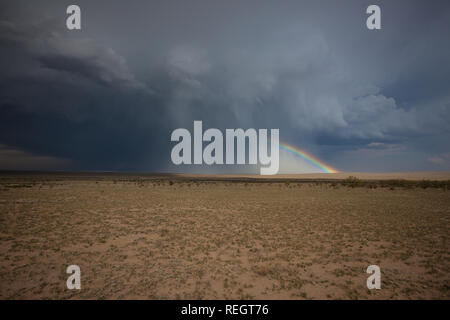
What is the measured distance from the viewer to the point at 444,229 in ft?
45.4

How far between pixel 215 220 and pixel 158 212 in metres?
5.92

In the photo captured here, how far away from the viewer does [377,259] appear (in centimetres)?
920

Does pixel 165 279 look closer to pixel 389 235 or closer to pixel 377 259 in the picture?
→ pixel 377 259

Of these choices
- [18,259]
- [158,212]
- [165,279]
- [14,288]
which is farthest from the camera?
[158,212]

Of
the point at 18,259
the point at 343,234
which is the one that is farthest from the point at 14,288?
the point at 343,234

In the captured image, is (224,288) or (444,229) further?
(444,229)
